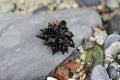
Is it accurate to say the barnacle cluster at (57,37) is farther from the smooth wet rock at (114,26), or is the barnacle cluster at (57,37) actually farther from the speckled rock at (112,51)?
the smooth wet rock at (114,26)

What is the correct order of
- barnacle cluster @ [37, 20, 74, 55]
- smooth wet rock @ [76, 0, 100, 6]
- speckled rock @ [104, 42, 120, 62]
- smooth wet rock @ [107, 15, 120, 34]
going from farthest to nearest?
1. smooth wet rock @ [76, 0, 100, 6]
2. smooth wet rock @ [107, 15, 120, 34]
3. speckled rock @ [104, 42, 120, 62]
4. barnacle cluster @ [37, 20, 74, 55]

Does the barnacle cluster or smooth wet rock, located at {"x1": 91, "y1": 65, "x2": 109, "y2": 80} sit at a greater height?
the barnacle cluster

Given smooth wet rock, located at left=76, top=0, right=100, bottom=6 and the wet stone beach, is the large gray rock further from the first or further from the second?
smooth wet rock, located at left=76, top=0, right=100, bottom=6

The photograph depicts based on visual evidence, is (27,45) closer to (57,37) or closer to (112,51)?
(57,37)

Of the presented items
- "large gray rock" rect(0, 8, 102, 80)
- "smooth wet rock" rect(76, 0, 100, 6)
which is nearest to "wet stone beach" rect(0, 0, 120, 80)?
"large gray rock" rect(0, 8, 102, 80)

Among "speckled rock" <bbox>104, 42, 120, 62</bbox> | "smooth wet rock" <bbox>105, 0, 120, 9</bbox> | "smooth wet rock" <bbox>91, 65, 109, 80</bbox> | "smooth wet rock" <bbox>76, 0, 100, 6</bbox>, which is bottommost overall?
"smooth wet rock" <bbox>91, 65, 109, 80</bbox>

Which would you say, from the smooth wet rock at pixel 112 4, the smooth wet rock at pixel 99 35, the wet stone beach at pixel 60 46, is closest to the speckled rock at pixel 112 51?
the wet stone beach at pixel 60 46

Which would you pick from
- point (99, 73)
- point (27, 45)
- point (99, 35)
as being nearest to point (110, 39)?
point (99, 35)

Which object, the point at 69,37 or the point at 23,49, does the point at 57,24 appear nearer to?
the point at 69,37
